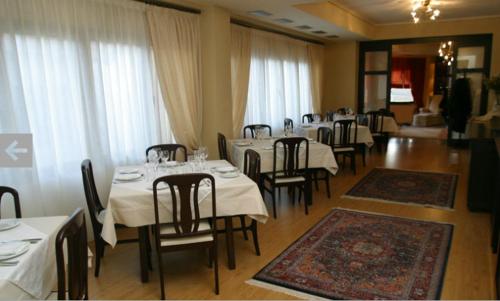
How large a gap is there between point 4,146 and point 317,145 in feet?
11.5

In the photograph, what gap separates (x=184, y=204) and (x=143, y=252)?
0.65 metres

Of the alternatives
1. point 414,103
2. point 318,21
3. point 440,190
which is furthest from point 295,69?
point 414,103

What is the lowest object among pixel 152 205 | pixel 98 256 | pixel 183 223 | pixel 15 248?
pixel 98 256

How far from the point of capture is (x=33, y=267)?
1.78 m

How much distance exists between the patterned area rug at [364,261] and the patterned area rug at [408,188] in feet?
2.94

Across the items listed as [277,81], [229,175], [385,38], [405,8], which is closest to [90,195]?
[229,175]

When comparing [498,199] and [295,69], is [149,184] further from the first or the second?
[295,69]

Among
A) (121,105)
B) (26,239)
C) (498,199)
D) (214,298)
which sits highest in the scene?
(121,105)

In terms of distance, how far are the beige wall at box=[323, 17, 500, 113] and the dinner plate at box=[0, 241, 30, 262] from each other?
869 cm

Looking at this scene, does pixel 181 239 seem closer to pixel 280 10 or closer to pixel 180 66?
pixel 180 66

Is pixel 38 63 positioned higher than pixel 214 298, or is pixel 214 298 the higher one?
pixel 38 63

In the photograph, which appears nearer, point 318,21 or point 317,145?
point 317,145

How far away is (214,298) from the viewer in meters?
2.78

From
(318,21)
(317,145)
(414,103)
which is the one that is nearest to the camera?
(317,145)
